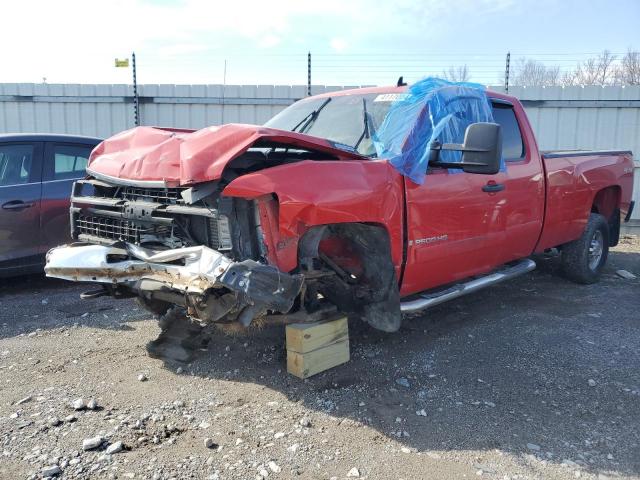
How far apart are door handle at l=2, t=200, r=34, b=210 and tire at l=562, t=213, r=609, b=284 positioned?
584 centimetres

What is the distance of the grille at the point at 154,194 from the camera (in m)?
3.55

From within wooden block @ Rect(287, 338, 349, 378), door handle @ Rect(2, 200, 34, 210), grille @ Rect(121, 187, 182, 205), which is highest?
grille @ Rect(121, 187, 182, 205)

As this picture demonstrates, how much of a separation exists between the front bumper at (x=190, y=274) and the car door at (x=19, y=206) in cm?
214

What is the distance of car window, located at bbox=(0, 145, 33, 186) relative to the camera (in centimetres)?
573

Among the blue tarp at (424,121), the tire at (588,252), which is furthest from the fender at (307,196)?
the tire at (588,252)

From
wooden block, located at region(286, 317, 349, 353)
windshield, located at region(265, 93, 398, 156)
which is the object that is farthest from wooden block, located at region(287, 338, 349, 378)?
windshield, located at region(265, 93, 398, 156)

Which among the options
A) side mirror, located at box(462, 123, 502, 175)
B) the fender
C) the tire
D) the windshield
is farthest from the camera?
the tire

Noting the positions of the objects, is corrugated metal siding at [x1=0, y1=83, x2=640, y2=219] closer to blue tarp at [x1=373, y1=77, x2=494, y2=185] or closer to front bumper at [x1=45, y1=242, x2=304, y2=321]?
blue tarp at [x1=373, y1=77, x2=494, y2=185]

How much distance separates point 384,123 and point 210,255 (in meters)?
1.84

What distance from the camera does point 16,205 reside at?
560 centimetres

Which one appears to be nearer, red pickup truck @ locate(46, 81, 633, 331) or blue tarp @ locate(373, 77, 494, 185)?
red pickup truck @ locate(46, 81, 633, 331)

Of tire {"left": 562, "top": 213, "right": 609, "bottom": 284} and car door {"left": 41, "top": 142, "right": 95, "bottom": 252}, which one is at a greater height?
car door {"left": 41, "top": 142, "right": 95, "bottom": 252}

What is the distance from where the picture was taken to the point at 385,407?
352 cm

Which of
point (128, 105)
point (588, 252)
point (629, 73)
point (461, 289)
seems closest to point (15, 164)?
point (461, 289)
